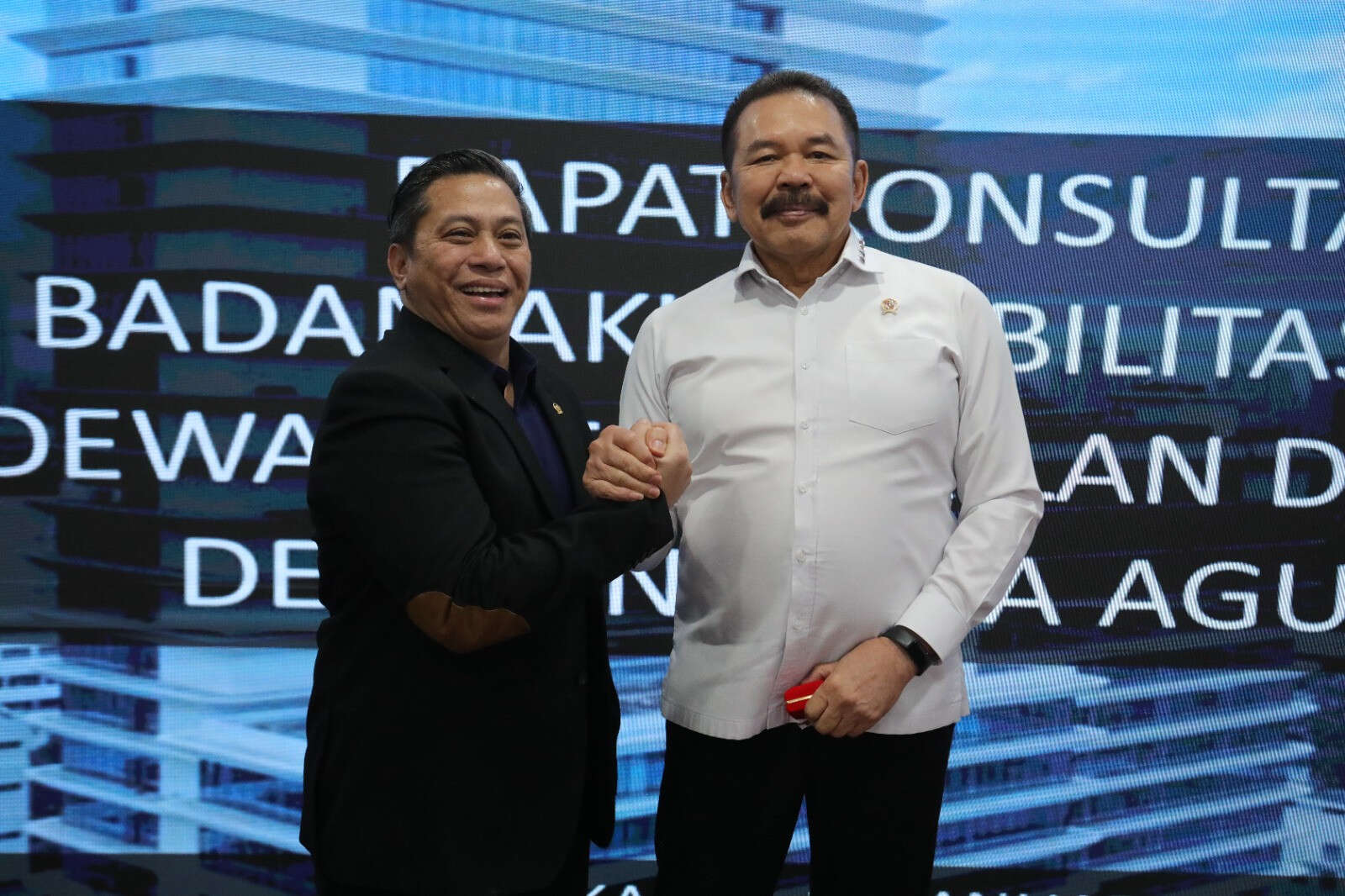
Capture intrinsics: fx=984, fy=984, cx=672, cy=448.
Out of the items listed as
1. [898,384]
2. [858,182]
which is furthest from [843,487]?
[858,182]

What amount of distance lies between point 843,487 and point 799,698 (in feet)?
1.13

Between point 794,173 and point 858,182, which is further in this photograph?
point 858,182

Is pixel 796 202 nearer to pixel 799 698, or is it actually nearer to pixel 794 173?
pixel 794 173

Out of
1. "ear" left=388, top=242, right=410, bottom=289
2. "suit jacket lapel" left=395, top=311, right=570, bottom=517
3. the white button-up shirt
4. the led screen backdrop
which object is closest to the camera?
"suit jacket lapel" left=395, top=311, right=570, bottom=517

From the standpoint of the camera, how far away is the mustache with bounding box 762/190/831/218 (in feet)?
5.29

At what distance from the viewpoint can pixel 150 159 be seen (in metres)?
2.63

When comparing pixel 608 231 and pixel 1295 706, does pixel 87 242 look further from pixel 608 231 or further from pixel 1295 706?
pixel 1295 706

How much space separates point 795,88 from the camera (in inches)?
64.6

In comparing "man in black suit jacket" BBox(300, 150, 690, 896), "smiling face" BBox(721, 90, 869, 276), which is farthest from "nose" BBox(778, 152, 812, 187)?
"man in black suit jacket" BBox(300, 150, 690, 896)

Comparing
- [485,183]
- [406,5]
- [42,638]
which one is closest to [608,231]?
[406,5]

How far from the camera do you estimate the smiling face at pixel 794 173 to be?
1.61 meters

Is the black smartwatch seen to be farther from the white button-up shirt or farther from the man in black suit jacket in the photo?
the man in black suit jacket

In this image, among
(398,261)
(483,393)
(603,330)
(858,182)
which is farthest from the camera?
(603,330)

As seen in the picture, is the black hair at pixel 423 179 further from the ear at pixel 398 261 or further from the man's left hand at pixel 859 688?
the man's left hand at pixel 859 688
